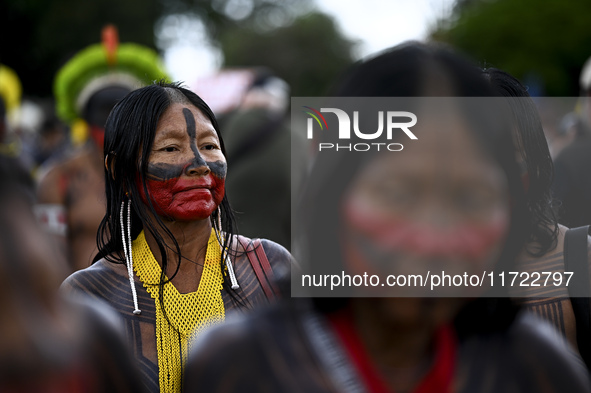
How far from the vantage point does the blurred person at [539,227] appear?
2.43 meters

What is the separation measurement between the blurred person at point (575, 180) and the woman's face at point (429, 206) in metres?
1.76

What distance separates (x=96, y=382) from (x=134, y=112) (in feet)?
5.30

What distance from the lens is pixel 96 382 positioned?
128 centimetres

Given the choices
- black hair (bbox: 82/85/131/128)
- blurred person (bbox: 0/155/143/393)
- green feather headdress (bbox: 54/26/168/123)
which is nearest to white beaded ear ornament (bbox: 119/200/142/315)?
blurred person (bbox: 0/155/143/393)

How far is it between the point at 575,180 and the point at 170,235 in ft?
7.16

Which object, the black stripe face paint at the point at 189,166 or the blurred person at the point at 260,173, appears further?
the blurred person at the point at 260,173

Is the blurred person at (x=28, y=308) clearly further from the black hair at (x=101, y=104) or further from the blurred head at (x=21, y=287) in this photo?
the black hair at (x=101, y=104)

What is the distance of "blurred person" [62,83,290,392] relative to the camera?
256 centimetres

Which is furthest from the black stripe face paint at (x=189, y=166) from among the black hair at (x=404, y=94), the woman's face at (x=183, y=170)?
the black hair at (x=404, y=94)

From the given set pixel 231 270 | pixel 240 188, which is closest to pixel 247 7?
pixel 240 188

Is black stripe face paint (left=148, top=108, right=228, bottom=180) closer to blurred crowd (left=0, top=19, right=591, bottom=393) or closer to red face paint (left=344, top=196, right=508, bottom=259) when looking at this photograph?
blurred crowd (left=0, top=19, right=591, bottom=393)

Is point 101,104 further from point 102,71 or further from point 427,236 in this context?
point 427,236

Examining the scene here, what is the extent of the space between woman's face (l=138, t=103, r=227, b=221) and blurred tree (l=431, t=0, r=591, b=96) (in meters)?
29.0

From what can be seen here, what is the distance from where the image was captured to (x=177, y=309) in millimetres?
2553
